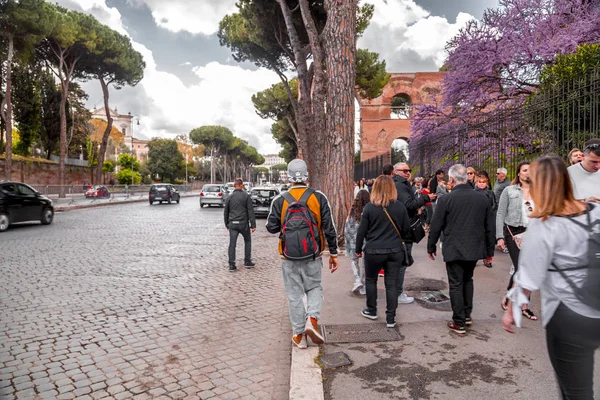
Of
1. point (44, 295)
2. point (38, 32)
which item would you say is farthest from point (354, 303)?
point (38, 32)

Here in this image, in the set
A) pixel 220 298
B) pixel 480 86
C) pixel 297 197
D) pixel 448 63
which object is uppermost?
pixel 448 63

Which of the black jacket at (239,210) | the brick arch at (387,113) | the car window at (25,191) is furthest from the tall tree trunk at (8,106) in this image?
the brick arch at (387,113)

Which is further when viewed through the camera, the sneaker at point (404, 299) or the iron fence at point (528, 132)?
the iron fence at point (528, 132)

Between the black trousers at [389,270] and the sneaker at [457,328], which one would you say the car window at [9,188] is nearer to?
the black trousers at [389,270]

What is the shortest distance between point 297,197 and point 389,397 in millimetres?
1869

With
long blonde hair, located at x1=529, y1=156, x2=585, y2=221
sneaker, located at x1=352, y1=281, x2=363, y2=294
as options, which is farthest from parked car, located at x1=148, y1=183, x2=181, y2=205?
long blonde hair, located at x1=529, y1=156, x2=585, y2=221

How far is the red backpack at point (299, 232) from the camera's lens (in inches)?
152

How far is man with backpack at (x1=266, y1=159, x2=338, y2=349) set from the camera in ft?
12.7

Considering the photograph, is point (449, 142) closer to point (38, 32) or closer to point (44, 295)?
point (44, 295)

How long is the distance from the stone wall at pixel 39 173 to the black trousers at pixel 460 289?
33.9 m

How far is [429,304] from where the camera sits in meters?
5.25

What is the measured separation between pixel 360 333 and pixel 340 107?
6.06m

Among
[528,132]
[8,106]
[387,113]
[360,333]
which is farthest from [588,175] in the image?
[387,113]

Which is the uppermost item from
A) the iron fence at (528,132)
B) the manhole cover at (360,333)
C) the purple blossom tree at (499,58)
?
the purple blossom tree at (499,58)
